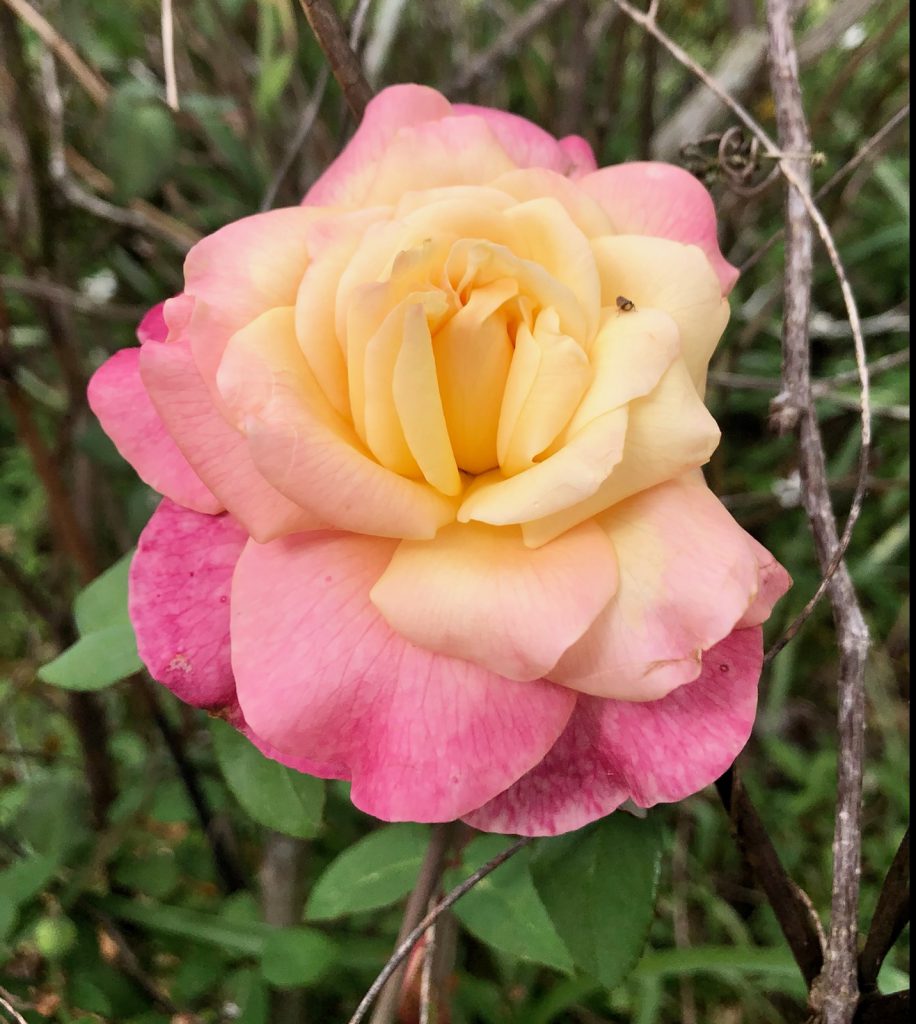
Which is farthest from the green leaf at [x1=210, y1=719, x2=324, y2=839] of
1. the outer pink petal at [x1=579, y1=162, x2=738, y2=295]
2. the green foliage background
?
the outer pink petal at [x1=579, y1=162, x2=738, y2=295]

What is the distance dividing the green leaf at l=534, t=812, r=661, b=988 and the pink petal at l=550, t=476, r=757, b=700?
0.15m

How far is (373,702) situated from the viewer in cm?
33

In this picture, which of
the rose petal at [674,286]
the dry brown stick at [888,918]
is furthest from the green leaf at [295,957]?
the rose petal at [674,286]

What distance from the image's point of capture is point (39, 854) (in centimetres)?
67

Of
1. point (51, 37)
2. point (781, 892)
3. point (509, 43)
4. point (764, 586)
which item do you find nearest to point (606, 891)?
point (781, 892)

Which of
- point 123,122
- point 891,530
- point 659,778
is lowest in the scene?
point 891,530

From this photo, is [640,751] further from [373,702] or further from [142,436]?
[142,436]

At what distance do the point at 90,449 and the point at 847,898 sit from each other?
2.40 ft

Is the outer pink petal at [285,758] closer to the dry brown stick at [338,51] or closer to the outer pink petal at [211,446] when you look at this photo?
the outer pink petal at [211,446]

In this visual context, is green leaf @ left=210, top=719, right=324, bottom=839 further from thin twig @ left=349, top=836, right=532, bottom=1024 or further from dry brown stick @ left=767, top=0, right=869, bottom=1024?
dry brown stick @ left=767, top=0, right=869, bottom=1024

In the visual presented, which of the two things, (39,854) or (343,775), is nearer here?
(343,775)

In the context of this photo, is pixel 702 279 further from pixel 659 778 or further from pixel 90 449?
pixel 90 449

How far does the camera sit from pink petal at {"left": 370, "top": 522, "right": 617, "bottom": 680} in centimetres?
31

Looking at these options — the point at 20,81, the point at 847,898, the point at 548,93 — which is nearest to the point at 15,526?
the point at 20,81
